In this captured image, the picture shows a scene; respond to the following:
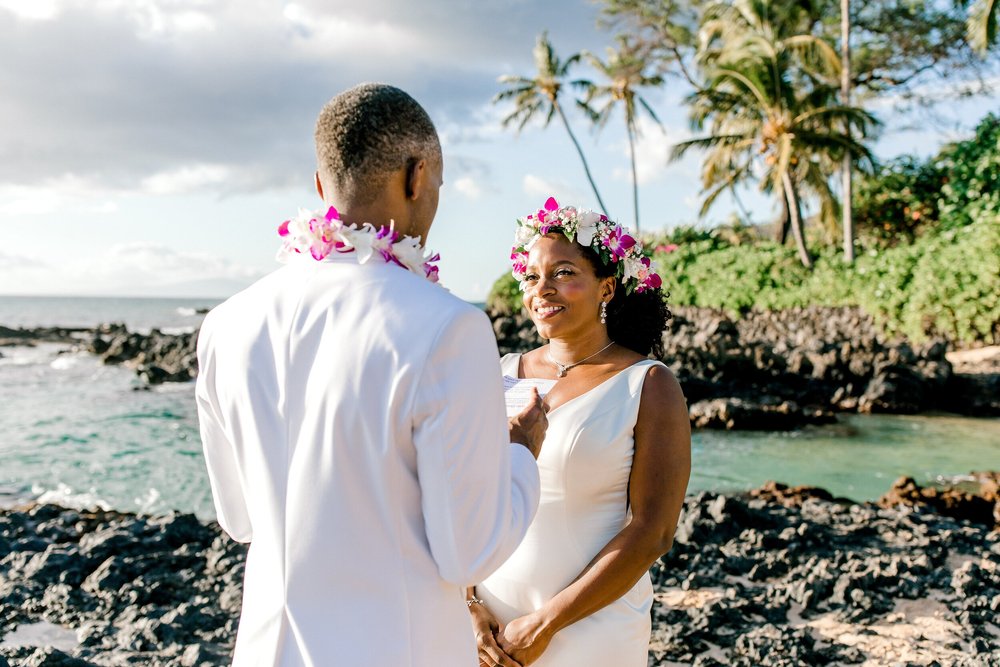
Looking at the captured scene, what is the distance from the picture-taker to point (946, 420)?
15.2m

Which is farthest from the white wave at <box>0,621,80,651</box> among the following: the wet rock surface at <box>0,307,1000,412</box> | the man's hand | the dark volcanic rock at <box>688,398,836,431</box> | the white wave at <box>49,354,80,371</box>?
the white wave at <box>49,354,80,371</box>

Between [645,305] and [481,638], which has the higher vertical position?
[645,305]

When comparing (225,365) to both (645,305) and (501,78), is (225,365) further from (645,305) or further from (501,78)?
(501,78)

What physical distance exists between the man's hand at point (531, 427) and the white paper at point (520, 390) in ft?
2.39

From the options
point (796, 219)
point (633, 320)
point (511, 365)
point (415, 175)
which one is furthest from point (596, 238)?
point (796, 219)

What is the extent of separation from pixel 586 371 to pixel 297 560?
4.73ft

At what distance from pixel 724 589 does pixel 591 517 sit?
3696mm

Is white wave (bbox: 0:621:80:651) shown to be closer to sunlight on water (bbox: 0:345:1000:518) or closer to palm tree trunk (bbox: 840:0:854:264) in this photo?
sunlight on water (bbox: 0:345:1000:518)

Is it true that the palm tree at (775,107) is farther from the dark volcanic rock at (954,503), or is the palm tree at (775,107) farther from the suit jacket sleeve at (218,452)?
the suit jacket sleeve at (218,452)

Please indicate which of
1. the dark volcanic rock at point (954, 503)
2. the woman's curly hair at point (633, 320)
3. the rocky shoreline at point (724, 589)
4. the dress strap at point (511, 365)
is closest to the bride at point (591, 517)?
the woman's curly hair at point (633, 320)

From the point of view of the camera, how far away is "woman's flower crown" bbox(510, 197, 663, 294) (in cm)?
290

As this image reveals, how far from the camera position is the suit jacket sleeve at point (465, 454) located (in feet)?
5.13

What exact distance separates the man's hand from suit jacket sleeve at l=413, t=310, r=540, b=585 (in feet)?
1.02

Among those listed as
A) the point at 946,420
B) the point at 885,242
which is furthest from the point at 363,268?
the point at 885,242
